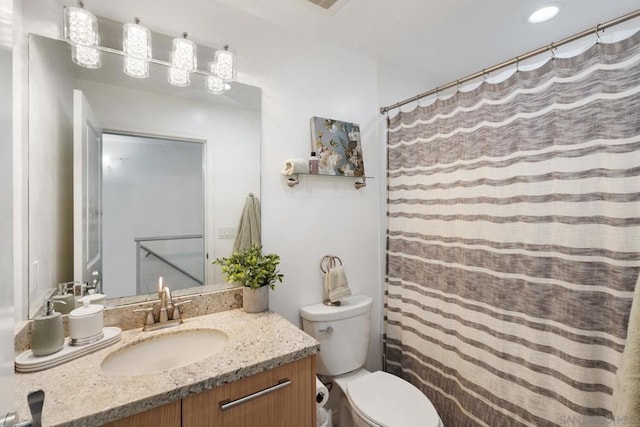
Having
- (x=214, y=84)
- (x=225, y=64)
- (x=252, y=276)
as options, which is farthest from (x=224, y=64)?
(x=252, y=276)

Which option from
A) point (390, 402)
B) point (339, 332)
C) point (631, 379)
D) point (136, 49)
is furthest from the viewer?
point (339, 332)

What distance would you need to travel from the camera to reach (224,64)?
140cm

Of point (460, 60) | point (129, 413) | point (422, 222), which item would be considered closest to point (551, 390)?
point (422, 222)

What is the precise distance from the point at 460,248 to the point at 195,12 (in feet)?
5.74

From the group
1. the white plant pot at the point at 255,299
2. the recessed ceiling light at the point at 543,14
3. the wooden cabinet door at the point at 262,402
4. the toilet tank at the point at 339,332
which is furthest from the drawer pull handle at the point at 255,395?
the recessed ceiling light at the point at 543,14

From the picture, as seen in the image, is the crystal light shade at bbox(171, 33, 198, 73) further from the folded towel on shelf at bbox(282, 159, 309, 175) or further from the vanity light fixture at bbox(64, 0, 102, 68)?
the folded towel on shelf at bbox(282, 159, 309, 175)

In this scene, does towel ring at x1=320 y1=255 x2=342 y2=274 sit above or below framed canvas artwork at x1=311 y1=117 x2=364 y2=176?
below

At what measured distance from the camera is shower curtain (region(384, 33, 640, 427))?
1.03 m

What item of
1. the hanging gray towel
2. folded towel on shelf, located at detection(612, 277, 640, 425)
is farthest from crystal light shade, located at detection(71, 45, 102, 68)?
folded towel on shelf, located at detection(612, 277, 640, 425)

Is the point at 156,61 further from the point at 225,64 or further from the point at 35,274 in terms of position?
the point at 35,274

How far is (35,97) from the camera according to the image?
1046mm

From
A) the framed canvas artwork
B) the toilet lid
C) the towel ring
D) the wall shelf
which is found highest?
the framed canvas artwork

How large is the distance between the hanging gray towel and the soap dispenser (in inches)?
27.6

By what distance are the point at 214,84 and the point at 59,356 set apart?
1.25m
